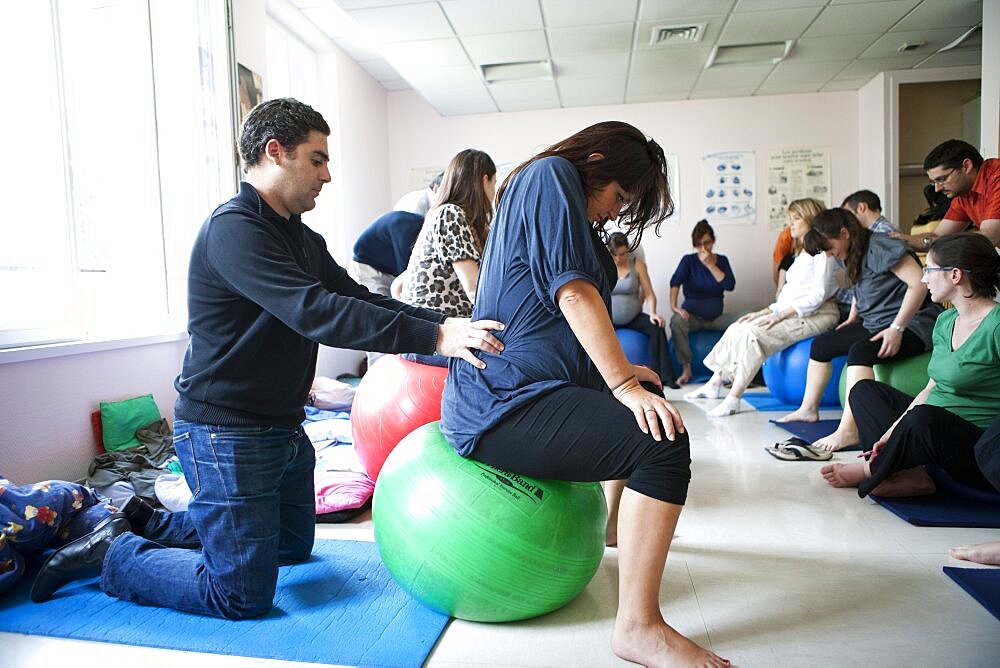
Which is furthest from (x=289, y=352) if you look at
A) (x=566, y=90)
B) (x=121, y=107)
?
(x=566, y=90)

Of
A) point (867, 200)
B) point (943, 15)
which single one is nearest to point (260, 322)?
point (867, 200)

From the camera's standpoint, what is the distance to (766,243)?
695cm

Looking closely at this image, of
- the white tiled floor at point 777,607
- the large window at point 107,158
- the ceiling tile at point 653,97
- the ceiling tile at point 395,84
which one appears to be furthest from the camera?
the ceiling tile at point 395,84

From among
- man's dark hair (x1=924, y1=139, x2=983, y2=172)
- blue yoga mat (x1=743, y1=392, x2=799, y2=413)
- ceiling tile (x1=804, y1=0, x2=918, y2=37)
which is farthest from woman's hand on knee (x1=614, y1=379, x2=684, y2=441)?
ceiling tile (x1=804, y1=0, x2=918, y2=37)

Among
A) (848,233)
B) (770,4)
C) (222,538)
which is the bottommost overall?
(222,538)

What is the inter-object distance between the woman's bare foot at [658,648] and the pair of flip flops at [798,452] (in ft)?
6.37

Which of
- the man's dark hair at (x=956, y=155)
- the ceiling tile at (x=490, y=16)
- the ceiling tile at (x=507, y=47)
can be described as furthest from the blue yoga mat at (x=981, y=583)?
the ceiling tile at (x=507, y=47)

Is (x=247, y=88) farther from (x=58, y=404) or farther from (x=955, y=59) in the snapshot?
(x=955, y=59)

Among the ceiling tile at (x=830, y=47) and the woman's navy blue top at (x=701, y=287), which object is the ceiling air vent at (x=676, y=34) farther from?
the woman's navy blue top at (x=701, y=287)

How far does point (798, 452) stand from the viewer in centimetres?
317

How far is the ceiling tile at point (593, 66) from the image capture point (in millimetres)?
5547

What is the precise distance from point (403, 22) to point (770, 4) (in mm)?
2401

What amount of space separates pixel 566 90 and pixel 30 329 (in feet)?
16.2

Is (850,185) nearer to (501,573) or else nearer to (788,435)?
(788,435)
